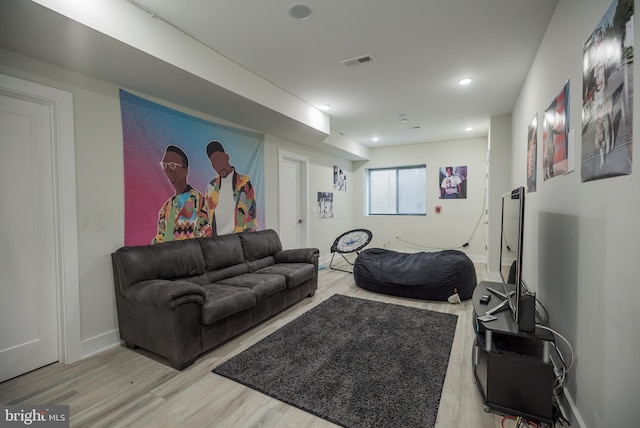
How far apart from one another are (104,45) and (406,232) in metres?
6.45

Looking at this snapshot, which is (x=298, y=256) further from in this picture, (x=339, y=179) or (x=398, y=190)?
(x=398, y=190)

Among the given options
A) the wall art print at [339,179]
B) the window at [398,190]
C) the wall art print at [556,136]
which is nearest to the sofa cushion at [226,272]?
the wall art print at [556,136]

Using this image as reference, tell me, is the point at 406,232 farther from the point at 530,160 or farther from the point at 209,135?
the point at 209,135

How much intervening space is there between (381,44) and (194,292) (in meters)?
2.68

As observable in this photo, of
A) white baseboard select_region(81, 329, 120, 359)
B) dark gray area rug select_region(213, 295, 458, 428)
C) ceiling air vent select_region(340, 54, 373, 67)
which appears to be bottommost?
dark gray area rug select_region(213, 295, 458, 428)

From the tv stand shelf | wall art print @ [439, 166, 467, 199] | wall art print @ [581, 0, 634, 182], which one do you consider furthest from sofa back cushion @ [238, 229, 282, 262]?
wall art print @ [439, 166, 467, 199]

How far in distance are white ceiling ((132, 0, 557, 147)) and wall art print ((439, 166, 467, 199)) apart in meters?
2.43

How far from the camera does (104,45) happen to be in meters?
2.01

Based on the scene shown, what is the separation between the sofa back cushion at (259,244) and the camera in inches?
145

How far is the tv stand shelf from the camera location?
159 cm

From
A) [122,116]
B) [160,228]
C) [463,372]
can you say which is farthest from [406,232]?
[122,116]

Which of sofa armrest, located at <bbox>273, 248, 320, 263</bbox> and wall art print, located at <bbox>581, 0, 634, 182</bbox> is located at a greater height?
wall art print, located at <bbox>581, 0, 634, 182</bbox>

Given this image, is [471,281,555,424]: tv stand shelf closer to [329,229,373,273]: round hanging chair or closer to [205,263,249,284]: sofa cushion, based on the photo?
[205,263,249,284]: sofa cushion

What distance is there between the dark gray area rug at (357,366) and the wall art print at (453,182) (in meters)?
3.97
